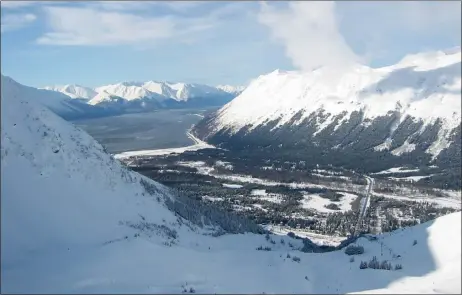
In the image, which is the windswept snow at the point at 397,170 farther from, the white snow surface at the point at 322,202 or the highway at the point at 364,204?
the white snow surface at the point at 322,202

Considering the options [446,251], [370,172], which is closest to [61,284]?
[446,251]

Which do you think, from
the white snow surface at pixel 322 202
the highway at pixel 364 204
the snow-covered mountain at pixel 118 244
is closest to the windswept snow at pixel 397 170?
the highway at pixel 364 204

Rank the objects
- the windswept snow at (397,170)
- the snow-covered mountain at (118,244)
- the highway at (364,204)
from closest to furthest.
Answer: the snow-covered mountain at (118,244) < the highway at (364,204) < the windswept snow at (397,170)

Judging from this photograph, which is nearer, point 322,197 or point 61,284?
point 61,284

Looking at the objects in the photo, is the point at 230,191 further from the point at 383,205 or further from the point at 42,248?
the point at 42,248

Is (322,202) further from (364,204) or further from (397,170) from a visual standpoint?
(397,170)

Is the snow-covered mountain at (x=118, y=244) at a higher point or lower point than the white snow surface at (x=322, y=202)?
higher

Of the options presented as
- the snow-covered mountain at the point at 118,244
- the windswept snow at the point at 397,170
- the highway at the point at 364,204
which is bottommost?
the highway at the point at 364,204

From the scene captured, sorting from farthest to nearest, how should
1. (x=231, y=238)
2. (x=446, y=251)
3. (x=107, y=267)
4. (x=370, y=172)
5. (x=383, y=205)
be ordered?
(x=370, y=172), (x=383, y=205), (x=231, y=238), (x=446, y=251), (x=107, y=267)

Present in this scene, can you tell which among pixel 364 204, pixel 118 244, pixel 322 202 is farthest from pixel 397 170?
pixel 118 244
